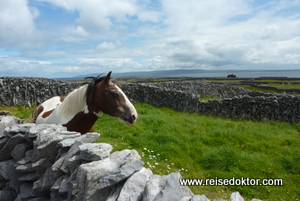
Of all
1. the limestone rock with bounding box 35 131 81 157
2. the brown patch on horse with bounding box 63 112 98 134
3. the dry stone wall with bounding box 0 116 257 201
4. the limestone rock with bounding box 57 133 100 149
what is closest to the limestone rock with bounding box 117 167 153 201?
the dry stone wall with bounding box 0 116 257 201

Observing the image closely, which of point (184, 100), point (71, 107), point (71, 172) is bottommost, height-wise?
point (184, 100)

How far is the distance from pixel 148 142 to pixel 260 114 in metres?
10.8

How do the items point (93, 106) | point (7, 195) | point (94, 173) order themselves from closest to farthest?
1. point (94, 173)
2. point (7, 195)
3. point (93, 106)

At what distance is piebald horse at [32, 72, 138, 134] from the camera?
17.1 ft

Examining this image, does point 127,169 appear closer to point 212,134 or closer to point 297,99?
point 212,134

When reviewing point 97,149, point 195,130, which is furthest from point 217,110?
point 97,149

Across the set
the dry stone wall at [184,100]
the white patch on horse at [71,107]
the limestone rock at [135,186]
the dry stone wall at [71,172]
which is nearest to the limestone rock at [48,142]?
the dry stone wall at [71,172]

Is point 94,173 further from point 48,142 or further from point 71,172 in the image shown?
point 48,142

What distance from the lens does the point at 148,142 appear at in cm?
838

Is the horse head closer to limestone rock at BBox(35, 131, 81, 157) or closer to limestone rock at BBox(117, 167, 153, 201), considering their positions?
limestone rock at BBox(35, 131, 81, 157)

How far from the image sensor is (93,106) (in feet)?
17.8

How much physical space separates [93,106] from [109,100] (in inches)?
18.6

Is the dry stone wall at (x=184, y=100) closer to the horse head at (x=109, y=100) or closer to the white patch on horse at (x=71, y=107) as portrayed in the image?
the horse head at (x=109, y=100)

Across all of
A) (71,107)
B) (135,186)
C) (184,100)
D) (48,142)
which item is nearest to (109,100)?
(71,107)
